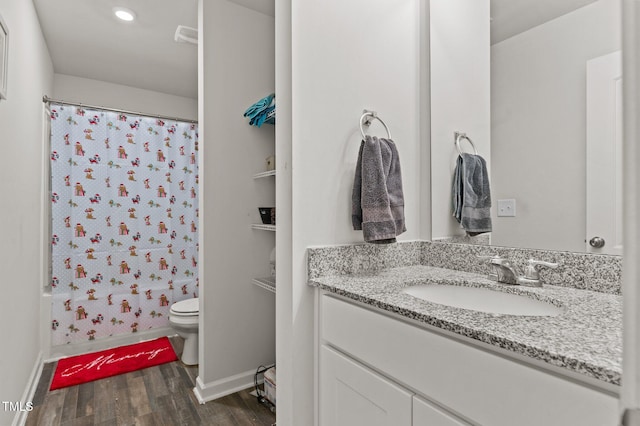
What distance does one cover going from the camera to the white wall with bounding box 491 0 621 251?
1.06 metres

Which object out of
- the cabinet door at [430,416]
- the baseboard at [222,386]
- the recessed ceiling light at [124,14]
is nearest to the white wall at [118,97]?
the recessed ceiling light at [124,14]

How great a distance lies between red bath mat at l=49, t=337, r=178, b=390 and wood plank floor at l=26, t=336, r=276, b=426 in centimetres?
6

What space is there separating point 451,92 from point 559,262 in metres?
0.81

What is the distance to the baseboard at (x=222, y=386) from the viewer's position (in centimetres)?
202

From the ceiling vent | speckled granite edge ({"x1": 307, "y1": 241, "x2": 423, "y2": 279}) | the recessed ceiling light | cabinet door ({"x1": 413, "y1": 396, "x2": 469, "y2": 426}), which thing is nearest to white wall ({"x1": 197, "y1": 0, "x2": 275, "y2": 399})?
the ceiling vent

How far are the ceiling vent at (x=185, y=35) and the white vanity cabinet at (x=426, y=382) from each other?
2151 mm

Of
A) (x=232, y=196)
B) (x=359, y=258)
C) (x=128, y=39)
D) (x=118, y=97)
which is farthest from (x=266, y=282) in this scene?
(x=118, y=97)

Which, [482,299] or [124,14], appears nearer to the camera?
[482,299]

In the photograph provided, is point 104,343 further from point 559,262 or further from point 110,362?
point 559,262

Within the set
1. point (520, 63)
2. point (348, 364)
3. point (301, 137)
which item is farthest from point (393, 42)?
point (348, 364)

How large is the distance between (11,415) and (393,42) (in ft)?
8.27

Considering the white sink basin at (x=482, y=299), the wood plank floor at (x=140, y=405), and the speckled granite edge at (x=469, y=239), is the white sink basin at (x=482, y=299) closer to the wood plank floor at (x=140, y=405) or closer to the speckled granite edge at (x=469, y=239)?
the speckled granite edge at (x=469, y=239)

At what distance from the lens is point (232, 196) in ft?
7.14

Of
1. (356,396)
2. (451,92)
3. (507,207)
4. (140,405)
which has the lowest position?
(140,405)
